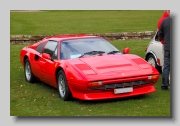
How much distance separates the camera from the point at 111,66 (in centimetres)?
860

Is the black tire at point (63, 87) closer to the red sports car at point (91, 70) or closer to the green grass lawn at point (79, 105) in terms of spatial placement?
the red sports car at point (91, 70)

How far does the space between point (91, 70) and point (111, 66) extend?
0.45 m

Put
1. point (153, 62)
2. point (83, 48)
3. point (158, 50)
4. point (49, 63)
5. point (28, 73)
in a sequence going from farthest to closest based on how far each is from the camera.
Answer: point (153, 62) → point (158, 50) → point (28, 73) → point (49, 63) → point (83, 48)

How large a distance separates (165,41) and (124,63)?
125cm

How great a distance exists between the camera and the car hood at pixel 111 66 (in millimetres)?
8359

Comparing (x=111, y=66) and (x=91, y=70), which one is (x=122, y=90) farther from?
(x=91, y=70)

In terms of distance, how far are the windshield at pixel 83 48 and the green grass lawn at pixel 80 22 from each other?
1206 cm

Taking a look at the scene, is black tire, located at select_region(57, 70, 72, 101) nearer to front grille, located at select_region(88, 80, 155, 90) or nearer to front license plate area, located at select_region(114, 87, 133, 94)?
front grille, located at select_region(88, 80, 155, 90)

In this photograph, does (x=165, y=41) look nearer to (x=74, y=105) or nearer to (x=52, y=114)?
(x=74, y=105)

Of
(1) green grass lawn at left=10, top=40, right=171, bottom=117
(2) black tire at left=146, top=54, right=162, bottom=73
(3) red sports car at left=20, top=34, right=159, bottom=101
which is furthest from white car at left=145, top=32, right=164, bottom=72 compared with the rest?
(3) red sports car at left=20, top=34, right=159, bottom=101

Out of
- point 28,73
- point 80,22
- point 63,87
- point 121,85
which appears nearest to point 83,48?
point 63,87

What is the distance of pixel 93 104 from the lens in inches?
335

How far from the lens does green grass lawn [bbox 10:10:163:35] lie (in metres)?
22.9

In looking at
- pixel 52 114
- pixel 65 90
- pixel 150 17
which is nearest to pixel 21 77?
pixel 65 90
